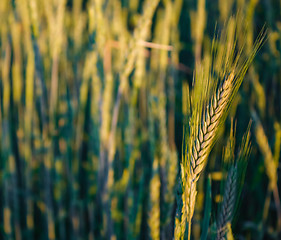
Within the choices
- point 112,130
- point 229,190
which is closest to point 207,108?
point 229,190

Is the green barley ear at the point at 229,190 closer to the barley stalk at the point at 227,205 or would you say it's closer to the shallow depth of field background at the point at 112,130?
the barley stalk at the point at 227,205

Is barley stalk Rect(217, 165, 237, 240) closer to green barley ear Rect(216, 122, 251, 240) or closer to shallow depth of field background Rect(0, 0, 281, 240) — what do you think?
green barley ear Rect(216, 122, 251, 240)

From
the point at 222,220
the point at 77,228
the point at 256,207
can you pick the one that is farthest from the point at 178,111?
the point at 222,220

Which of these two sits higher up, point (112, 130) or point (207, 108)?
point (207, 108)

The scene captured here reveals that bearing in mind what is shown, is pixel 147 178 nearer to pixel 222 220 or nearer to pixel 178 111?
pixel 178 111

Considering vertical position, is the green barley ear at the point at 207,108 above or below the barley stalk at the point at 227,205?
above

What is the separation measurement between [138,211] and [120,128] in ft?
1.21

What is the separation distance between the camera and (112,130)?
2.13ft

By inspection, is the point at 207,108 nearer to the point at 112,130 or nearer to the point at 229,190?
the point at 229,190

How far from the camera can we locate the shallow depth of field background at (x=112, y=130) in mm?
625

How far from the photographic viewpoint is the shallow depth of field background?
2.05ft

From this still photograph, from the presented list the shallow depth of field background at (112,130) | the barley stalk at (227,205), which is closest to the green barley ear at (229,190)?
the barley stalk at (227,205)

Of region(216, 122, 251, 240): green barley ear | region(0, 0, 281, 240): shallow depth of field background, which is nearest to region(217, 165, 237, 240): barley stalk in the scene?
region(216, 122, 251, 240): green barley ear

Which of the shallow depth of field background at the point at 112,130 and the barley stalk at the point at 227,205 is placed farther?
the shallow depth of field background at the point at 112,130
